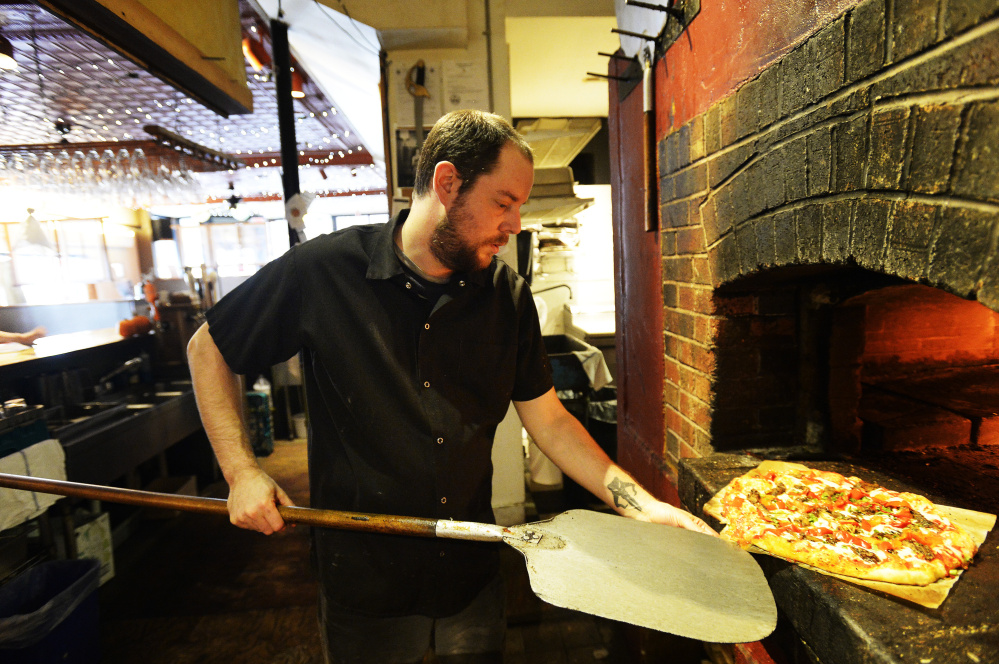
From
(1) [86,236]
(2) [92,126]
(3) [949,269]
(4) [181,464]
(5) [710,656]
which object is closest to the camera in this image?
(3) [949,269]

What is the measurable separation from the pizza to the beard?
3.31ft

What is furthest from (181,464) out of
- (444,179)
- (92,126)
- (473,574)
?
(444,179)

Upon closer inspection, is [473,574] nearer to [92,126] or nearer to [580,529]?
[580,529]

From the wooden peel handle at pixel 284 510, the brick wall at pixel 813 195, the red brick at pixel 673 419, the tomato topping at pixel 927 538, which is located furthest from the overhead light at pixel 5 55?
the tomato topping at pixel 927 538

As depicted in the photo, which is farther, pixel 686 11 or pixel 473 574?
pixel 686 11

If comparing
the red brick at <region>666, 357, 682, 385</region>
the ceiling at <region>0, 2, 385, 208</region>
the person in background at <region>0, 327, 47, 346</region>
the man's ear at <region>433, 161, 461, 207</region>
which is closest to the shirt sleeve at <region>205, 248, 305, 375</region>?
the man's ear at <region>433, 161, 461, 207</region>

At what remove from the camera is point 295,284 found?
1.50m

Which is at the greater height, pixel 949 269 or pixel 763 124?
pixel 763 124

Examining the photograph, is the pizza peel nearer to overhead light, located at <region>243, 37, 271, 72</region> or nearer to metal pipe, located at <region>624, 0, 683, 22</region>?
metal pipe, located at <region>624, 0, 683, 22</region>

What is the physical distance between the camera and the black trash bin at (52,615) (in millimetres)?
2096

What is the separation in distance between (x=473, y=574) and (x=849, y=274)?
1.57m

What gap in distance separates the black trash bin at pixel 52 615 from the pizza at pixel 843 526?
285 centimetres

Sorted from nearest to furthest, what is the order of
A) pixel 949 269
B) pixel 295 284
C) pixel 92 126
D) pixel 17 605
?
pixel 949 269 → pixel 295 284 → pixel 17 605 → pixel 92 126

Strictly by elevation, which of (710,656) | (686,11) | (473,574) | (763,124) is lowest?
(710,656)
